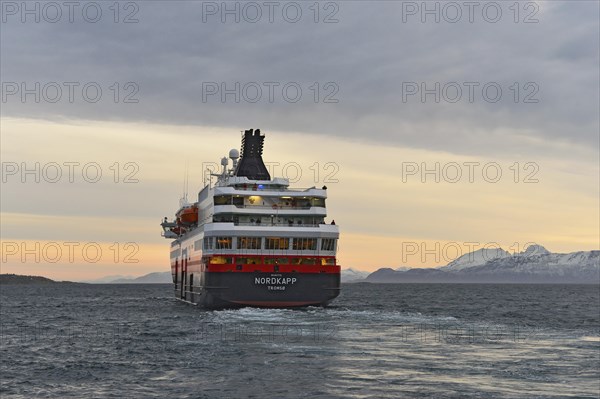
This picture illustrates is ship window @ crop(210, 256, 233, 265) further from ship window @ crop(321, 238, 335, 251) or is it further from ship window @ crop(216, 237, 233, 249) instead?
ship window @ crop(321, 238, 335, 251)

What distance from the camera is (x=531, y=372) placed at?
37375 mm

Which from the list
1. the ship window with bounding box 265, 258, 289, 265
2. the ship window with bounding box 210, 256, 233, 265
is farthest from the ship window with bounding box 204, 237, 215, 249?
the ship window with bounding box 265, 258, 289, 265

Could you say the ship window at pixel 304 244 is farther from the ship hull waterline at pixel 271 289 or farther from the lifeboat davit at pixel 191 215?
the lifeboat davit at pixel 191 215

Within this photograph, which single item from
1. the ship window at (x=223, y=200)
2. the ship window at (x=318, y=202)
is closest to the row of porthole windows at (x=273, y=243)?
the ship window at (x=318, y=202)

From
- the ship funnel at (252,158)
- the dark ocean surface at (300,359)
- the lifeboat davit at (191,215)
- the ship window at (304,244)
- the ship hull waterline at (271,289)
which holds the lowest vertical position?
the dark ocean surface at (300,359)

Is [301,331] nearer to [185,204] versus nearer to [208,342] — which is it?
[208,342]

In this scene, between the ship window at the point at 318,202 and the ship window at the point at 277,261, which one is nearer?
the ship window at the point at 277,261

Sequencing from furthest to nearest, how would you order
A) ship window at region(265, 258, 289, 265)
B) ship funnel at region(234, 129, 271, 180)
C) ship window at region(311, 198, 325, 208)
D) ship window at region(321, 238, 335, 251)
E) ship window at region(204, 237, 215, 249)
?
ship funnel at region(234, 129, 271, 180) < ship window at region(311, 198, 325, 208) < ship window at region(204, 237, 215, 249) < ship window at region(321, 238, 335, 251) < ship window at region(265, 258, 289, 265)

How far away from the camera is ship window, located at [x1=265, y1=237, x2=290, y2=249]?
74.4m

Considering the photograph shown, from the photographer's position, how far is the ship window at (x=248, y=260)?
73.6 metres

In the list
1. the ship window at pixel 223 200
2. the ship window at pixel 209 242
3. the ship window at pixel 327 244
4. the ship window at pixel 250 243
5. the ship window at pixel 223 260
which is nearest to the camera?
the ship window at pixel 223 260

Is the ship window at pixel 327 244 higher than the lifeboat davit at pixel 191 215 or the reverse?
the reverse

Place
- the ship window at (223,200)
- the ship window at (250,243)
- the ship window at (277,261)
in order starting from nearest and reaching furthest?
the ship window at (277,261)
the ship window at (250,243)
the ship window at (223,200)

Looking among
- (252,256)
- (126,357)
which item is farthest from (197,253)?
(126,357)
